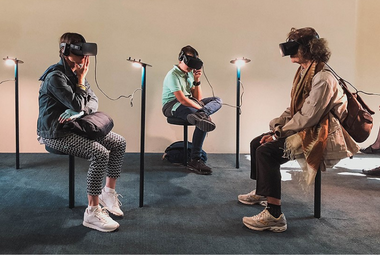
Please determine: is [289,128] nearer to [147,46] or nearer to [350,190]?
[350,190]

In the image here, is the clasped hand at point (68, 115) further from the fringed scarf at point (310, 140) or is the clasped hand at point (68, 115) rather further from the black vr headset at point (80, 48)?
the fringed scarf at point (310, 140)

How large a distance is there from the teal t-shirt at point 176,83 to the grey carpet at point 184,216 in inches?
27.7

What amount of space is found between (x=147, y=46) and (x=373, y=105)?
2984 mm

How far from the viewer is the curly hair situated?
6.26 feet

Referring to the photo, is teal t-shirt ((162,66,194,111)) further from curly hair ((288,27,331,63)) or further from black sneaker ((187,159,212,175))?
curly hair ((288,27,331,63))

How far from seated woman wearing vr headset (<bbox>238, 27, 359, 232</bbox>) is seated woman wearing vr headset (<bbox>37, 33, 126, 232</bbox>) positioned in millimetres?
831

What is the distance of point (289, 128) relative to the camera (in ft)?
6.21

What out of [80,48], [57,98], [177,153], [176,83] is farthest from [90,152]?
[177,153]

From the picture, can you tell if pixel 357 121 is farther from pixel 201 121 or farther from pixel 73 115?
pixel 73 115

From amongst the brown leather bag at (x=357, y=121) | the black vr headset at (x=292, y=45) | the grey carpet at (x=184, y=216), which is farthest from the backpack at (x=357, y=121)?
the grey carpet at (x=184, y=216)

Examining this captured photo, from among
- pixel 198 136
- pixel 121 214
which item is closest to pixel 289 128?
pixel 121 214

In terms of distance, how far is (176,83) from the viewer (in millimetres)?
3086

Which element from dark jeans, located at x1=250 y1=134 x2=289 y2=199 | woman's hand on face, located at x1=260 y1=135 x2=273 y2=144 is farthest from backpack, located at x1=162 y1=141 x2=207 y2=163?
dark jeans, located at x1=250 y1=134 x2=289 y2=199

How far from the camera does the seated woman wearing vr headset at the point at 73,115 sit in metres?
1.83
